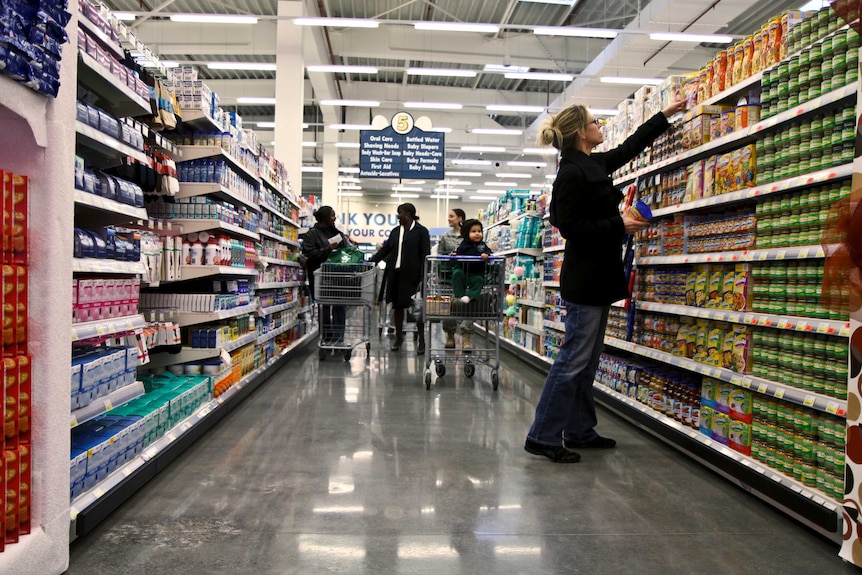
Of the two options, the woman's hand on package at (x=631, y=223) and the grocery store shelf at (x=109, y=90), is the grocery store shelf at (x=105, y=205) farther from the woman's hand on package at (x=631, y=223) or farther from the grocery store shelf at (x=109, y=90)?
the woman's hand on package at (x=631, y=223)

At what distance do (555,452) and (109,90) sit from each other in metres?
2.87

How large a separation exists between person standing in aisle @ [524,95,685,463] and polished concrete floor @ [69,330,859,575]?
0.27m

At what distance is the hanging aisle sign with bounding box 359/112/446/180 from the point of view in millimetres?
12922

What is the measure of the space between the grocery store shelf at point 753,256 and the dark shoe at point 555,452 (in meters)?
1.25

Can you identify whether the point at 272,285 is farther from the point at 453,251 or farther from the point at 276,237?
the point at 453,251

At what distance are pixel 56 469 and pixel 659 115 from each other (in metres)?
3.34

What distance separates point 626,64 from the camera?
11883 mm

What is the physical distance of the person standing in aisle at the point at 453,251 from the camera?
6.77m

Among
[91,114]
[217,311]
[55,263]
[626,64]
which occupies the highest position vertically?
[626,64]

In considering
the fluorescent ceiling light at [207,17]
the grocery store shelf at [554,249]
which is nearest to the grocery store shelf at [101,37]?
the grocery store shelf at [554,249]

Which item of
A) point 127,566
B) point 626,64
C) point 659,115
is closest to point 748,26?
point 626,64

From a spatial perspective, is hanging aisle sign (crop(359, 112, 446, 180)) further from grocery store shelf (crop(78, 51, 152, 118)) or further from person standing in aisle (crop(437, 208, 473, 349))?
grocery store shelf (crop(78, 51, 152, 118))

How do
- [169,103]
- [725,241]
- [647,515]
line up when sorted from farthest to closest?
[169,103], [725,241], [647,515]

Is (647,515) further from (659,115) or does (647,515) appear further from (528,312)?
(528,312)
